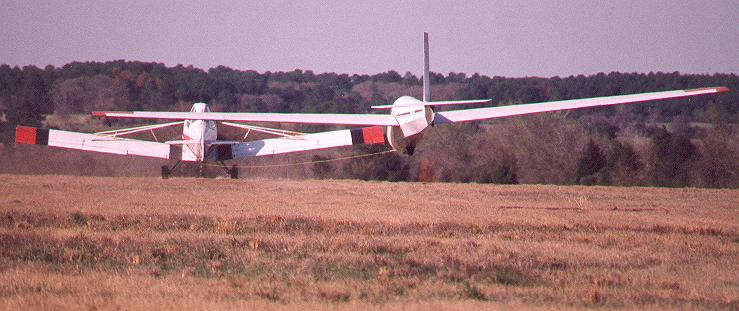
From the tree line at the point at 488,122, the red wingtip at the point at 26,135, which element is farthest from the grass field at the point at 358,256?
the tree line at the point at 488,122

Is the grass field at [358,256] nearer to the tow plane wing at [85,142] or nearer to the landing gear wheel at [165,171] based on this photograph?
the tow plane wing at [85,142]

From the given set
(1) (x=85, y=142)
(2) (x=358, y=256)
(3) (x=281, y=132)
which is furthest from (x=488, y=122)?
(2) (x=358, y=256)

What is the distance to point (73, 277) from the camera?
12039 mm

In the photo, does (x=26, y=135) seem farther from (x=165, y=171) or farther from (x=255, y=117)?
(x=255, y=117)

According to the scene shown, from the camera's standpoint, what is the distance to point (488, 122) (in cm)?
9225

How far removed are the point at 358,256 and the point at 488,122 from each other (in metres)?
79.1

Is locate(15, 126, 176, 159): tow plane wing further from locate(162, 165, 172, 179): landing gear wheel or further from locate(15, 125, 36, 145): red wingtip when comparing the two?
locate(162, 165, 172, 179): landing gear wheel

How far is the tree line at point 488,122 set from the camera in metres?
54.0

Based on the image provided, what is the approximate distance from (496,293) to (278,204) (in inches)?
619

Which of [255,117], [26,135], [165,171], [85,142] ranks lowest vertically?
[165,171]

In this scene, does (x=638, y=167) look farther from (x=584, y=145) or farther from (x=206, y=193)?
(x=206, y=193)

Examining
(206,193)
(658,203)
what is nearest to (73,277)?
(206,193)

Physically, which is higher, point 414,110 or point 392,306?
point 414,110

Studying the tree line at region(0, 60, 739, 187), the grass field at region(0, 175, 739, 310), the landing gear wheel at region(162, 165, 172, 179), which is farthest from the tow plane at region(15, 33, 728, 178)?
the tree line at region(0, 60, 739, 187)
